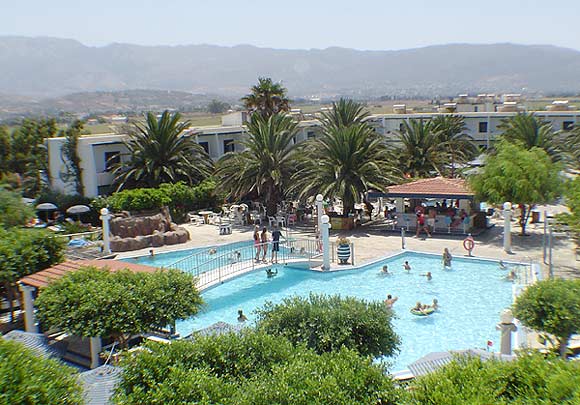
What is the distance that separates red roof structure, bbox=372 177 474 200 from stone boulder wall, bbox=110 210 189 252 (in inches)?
380

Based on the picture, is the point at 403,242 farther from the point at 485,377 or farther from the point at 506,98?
the point at 506,98

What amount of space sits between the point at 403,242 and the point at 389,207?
346 inches

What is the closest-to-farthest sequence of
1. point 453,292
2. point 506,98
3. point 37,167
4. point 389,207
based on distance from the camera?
point 453,292 → point 389,207 → point 37,167 → point 506,98

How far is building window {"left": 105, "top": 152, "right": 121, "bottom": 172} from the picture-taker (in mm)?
34156

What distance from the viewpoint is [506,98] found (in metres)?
66.5

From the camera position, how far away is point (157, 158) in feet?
110

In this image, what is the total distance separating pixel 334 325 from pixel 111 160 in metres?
27.5

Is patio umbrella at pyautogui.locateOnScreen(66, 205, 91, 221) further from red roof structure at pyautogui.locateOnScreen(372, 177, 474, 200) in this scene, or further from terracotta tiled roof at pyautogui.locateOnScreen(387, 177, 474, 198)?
terracotta tiled roof at pyautogui.locateOnScreen(387, 177, 474, 198)

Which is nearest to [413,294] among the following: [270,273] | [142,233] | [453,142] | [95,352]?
[270,273]

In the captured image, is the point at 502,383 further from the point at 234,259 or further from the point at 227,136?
the point at 227,136

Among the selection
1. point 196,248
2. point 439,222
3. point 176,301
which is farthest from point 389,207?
point 176,301

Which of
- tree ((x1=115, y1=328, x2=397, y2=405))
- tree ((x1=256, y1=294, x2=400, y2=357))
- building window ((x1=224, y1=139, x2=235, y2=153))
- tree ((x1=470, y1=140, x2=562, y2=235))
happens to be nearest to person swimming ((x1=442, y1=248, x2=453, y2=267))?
tree ((x1=470, y1=140, x2=562, y2=235))

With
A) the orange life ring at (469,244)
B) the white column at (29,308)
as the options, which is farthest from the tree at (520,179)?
the white column at (29,308)

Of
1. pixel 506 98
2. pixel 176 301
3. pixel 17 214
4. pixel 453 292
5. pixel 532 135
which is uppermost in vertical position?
pixel 506 98
